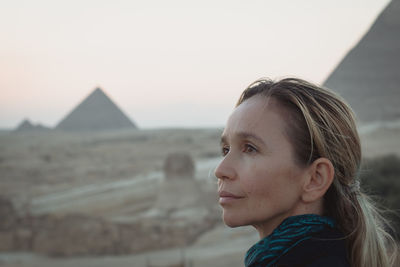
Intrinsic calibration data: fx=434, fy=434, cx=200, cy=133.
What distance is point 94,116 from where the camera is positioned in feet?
213

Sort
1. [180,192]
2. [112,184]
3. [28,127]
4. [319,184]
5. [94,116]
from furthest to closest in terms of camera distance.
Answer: [28,127] → [94,116] → [112,184] → [180,192] → [319,184]

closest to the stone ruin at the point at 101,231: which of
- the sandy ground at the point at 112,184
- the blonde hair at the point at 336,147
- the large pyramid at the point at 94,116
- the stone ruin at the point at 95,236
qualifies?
the stone ruin at the point at 95,236

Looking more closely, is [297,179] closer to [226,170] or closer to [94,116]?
[226,170]

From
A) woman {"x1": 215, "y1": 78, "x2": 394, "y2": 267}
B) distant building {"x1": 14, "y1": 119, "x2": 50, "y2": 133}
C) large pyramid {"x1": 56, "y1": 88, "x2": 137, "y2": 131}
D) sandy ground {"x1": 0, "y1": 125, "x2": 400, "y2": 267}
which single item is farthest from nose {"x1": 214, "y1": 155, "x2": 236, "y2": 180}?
distant building {"x1": 14, "y1": 119, "x2": 50, "y2": 133}

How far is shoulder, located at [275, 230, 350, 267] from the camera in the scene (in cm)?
102

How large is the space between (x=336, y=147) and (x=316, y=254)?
0.29 metres

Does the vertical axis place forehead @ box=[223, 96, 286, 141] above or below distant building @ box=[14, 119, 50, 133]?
above

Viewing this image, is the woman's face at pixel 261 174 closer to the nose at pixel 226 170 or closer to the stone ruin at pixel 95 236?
the nose at pixel 226 170

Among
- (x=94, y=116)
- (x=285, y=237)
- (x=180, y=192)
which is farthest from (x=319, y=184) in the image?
(x=94, y=116)

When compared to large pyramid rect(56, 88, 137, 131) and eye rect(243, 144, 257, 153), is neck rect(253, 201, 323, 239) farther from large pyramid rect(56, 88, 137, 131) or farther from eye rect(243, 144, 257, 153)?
large pyramid rect(56, 88, 137, 131)

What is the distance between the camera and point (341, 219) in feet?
3.95

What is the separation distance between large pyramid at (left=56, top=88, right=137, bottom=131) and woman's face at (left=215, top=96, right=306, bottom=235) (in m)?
64.8

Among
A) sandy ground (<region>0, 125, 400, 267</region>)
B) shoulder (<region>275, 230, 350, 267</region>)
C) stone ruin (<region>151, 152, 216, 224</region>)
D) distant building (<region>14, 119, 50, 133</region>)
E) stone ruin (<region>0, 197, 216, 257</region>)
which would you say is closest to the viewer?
shoulder (<region>275, 230, 350, 267</region>)

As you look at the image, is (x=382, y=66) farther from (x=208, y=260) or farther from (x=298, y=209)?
(x=298, y=209)
